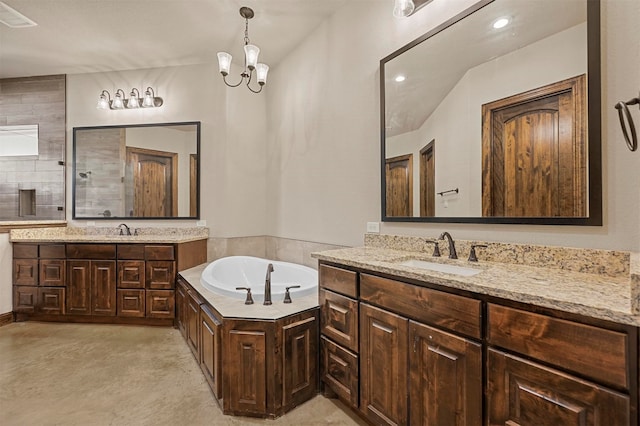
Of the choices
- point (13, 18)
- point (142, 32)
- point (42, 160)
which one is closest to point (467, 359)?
point (142, 32)

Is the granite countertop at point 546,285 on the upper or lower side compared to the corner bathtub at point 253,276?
upper

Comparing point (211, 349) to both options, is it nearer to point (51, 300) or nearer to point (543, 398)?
point (543, 398)

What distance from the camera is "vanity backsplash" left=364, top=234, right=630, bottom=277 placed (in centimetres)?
118

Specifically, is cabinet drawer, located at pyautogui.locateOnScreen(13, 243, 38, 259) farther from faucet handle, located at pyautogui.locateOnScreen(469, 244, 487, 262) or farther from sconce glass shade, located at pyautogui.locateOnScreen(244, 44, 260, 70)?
faucet handle, located at pyautogui.locateOnScreen(469, 244, 487, 262)

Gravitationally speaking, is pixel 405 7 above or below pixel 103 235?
above

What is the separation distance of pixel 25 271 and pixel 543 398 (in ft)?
15.2

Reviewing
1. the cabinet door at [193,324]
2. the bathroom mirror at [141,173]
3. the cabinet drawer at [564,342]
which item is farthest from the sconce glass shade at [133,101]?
the cabinet drawer at [564,342]

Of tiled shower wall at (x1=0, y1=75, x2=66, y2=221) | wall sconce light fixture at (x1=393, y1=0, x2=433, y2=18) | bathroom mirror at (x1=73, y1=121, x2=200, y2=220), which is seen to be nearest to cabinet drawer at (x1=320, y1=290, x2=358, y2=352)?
wall sconce light fixture at (x1=393, y1=0, x2=433, y2=18)

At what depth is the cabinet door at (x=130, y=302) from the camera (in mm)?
3082

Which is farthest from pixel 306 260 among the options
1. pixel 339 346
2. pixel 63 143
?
pixel 63 143

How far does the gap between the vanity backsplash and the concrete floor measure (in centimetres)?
120

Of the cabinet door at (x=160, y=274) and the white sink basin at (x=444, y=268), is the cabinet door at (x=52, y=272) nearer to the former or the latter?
the cabinet door at (x=160, y=274)

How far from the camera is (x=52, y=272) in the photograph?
318cm

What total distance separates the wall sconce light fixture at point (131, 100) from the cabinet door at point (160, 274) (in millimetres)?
1998
